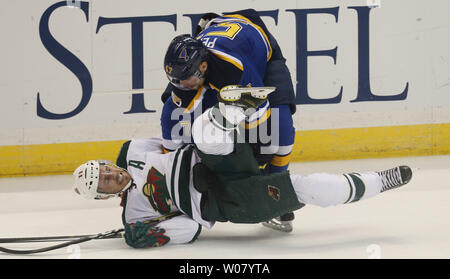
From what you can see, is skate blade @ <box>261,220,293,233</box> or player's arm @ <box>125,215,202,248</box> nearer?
player's arm @ <box>125,215,202,248</box>

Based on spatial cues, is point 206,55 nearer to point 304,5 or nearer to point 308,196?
point 308,196

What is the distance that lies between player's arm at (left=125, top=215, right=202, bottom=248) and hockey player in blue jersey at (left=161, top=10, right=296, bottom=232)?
1.38ft

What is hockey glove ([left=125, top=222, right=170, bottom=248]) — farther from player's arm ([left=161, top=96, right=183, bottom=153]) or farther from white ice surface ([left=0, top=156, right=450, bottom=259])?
player's arm ([left=161, top=96, right=183, bottom=153])

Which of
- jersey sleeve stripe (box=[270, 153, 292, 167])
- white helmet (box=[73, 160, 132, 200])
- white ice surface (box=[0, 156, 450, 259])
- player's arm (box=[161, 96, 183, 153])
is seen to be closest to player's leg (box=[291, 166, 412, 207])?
white ice surface (box=[0, 156, 450, 259])

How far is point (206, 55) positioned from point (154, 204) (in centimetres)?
67

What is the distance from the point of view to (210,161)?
299 cm

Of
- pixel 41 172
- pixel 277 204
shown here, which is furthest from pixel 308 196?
pixel 41 172

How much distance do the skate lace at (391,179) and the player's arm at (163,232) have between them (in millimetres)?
792

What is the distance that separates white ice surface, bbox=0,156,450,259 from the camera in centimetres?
299

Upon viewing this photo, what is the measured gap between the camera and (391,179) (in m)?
2.97

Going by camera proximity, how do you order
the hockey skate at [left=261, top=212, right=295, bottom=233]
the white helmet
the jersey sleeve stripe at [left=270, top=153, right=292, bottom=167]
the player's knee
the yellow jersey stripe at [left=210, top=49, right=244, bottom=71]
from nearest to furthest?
the player's knee → the white helmet → the yellow jersey stripe at [left=210, top=49, right=244, bottom=71] → the hockey skate at [left=261, top=212, right=295, bottom=233] → the jersey sleeve stripe at [left=270, top=153, right=292, bottom=167]

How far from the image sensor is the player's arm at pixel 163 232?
3092 millimetres

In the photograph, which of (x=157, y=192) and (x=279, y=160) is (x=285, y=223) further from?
(x=157, y=192)

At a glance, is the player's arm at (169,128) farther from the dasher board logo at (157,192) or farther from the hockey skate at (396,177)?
the hockey skate at (396,177)
